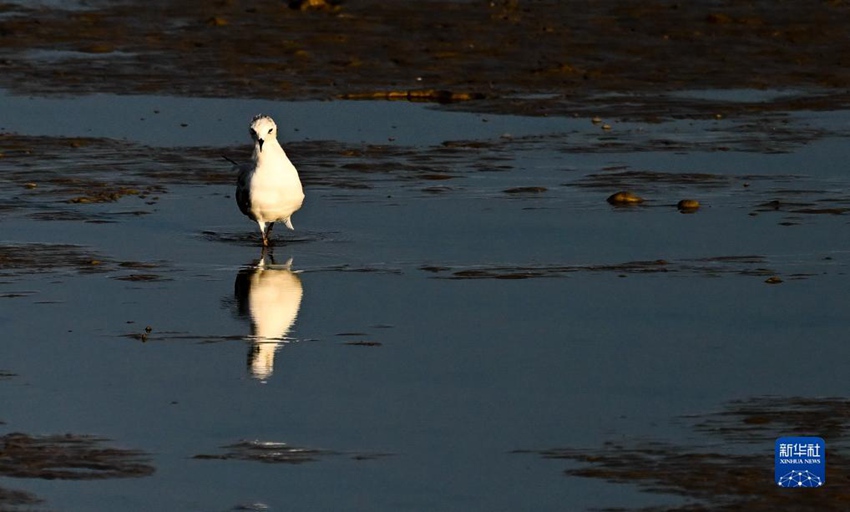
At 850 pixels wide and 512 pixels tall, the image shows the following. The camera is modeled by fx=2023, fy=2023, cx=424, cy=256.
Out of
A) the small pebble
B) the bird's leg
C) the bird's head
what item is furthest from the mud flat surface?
the bird's head

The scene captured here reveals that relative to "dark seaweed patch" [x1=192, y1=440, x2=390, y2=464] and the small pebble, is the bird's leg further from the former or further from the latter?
"dark seaweed patch" [x1=192, y1=440, x2=390, y2=464]

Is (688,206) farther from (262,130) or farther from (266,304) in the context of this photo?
(266,304)

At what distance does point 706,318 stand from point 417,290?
2.01 metres

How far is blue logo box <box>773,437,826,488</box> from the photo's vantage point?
8.69 meters

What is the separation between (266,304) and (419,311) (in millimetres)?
1029

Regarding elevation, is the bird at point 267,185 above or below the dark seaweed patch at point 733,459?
above

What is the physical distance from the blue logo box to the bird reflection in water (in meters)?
3.04

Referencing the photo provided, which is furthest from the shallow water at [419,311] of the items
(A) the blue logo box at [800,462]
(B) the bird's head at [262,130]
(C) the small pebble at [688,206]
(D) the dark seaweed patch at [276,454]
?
(B) the bird's head at [262,130]

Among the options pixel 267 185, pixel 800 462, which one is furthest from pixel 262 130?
pixel 800 462

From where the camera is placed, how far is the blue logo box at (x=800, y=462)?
28.5 ft

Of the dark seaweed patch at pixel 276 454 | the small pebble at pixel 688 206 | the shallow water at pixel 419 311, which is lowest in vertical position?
the dark seaweed patch at pixel 276 454

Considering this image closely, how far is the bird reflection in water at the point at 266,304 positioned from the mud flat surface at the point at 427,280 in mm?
40

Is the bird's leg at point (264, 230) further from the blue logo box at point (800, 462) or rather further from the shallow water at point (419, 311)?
the blue logo box at point (800, 462)

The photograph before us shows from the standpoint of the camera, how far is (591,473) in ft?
29.6
